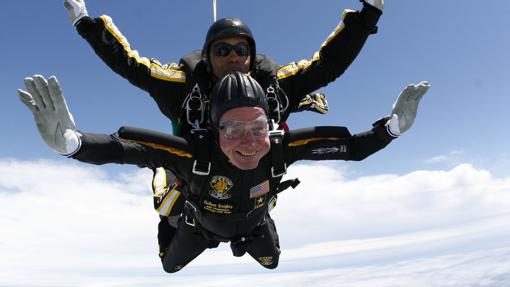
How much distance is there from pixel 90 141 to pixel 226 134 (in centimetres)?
101

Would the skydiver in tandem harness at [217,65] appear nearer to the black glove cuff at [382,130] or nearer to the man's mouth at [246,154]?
the man's mouth at [246,154]

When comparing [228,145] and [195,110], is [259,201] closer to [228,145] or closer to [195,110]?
[228,145]

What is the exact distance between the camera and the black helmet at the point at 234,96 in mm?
3141

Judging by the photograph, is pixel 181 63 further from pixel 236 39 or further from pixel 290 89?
pixel 290 89

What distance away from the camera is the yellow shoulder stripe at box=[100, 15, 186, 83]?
392cm

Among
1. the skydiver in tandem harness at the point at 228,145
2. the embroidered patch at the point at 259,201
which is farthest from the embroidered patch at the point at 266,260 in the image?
the embroidered patch at the point at 259,201

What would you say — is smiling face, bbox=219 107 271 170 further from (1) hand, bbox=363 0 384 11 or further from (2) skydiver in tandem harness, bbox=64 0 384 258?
(1) hand, bbox=363 0 384 11

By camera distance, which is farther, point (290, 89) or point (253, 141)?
point (290, 89)

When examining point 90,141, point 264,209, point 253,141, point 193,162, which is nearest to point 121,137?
point 90,141

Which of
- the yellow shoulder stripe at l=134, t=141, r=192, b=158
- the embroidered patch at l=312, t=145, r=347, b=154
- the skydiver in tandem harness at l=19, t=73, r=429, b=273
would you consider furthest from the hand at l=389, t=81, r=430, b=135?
the yellow shoulder stripe at l=134, t=141, r=192, b=158

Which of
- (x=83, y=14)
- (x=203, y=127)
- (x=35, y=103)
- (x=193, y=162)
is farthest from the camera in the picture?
(x=83, y=14)

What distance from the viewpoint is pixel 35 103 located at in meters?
2.71

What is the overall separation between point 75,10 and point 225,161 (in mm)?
2153

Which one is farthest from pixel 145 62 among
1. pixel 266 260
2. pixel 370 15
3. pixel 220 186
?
pixel 266 260
